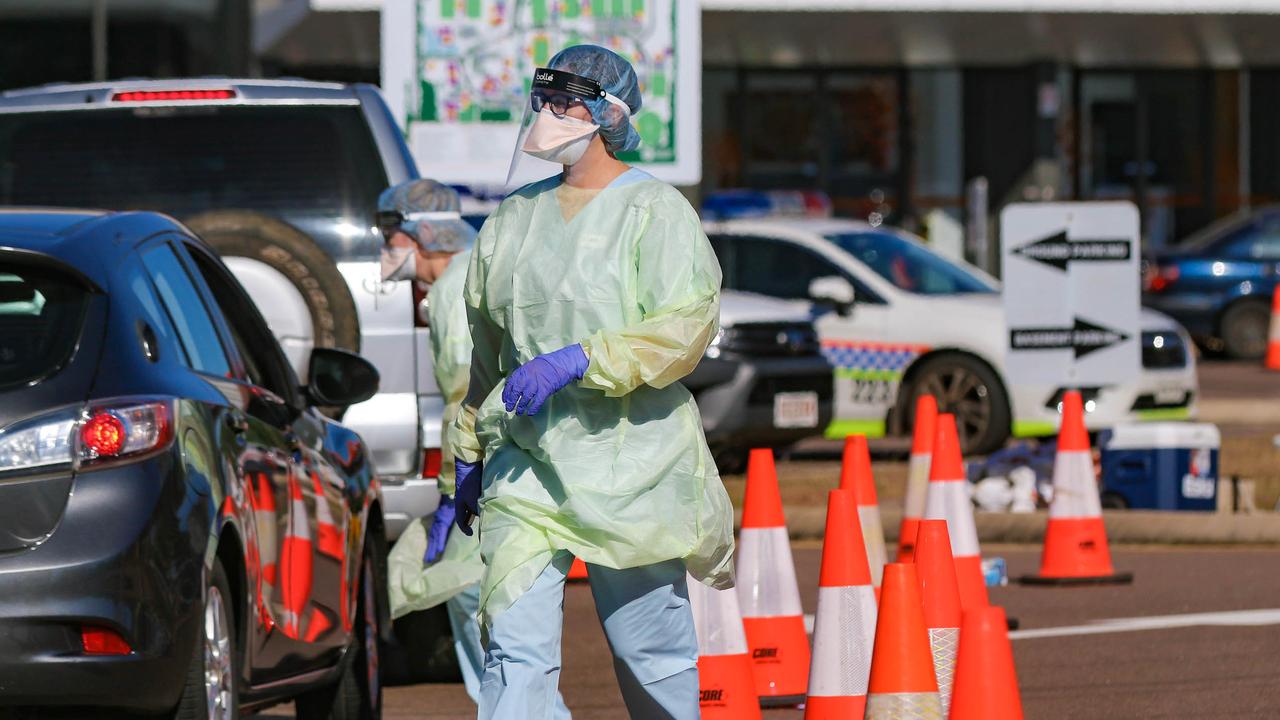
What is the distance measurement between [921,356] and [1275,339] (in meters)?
10.6

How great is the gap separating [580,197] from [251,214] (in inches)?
128

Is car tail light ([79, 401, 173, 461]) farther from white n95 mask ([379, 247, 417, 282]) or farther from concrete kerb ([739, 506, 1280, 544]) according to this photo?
concrete kerb ([739, 506, 1280, 544])

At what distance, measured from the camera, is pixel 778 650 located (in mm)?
7621

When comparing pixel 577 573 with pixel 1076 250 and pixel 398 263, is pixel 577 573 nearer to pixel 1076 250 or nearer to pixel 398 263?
pixel 1076 250

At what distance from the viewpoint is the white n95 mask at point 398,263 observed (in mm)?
8062

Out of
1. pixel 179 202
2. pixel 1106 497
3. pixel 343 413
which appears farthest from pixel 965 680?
pixel 1106 497

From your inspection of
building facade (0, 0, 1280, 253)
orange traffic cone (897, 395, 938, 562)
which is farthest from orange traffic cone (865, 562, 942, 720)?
building facade (0, 0, 1280, 253)

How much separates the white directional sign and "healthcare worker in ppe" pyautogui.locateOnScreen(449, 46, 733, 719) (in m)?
7.69

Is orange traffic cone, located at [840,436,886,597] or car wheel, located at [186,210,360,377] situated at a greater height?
car wheel, located at [186,210,360,377]

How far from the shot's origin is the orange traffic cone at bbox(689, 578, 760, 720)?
6.65 metres

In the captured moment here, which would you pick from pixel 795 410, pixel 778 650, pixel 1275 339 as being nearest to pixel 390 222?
pixel 778 650

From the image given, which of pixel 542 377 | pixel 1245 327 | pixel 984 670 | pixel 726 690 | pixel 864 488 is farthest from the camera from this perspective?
pixel 1245 327

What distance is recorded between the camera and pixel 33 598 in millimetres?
5094

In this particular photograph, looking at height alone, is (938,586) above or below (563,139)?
below
